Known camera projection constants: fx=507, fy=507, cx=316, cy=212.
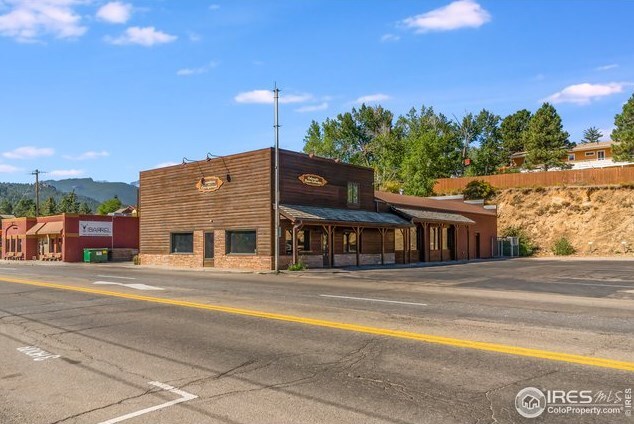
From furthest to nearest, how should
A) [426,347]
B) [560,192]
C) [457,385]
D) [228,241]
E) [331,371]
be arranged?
1. [560,192]
2. [228,241]
3. [426,347]
4. [331,371]
5. [457,385]

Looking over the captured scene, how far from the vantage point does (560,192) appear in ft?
192

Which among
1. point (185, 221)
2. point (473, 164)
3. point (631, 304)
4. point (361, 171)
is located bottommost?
point (631, 304)

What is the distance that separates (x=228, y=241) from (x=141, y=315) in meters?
20.9

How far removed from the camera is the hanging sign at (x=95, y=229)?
49.8m

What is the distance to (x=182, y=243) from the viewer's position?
3509 cm

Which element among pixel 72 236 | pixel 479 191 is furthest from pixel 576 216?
pixel 72 236

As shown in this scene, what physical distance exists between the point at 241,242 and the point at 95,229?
1044 inches

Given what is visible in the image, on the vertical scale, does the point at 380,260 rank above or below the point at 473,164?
below

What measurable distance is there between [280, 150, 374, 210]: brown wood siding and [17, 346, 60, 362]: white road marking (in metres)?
22.3

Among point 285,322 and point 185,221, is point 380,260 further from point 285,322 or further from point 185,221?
point 285,322

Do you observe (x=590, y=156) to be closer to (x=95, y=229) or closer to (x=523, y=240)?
(x=523, y=240)

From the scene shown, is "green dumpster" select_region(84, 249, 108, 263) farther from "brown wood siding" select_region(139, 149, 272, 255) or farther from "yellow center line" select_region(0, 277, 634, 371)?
"yellow center line" select_region(0, 277, 634, 371)

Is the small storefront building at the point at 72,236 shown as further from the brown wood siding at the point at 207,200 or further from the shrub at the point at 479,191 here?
the shrub at the point at 479,191

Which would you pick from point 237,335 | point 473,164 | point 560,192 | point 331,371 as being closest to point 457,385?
point 331,371
